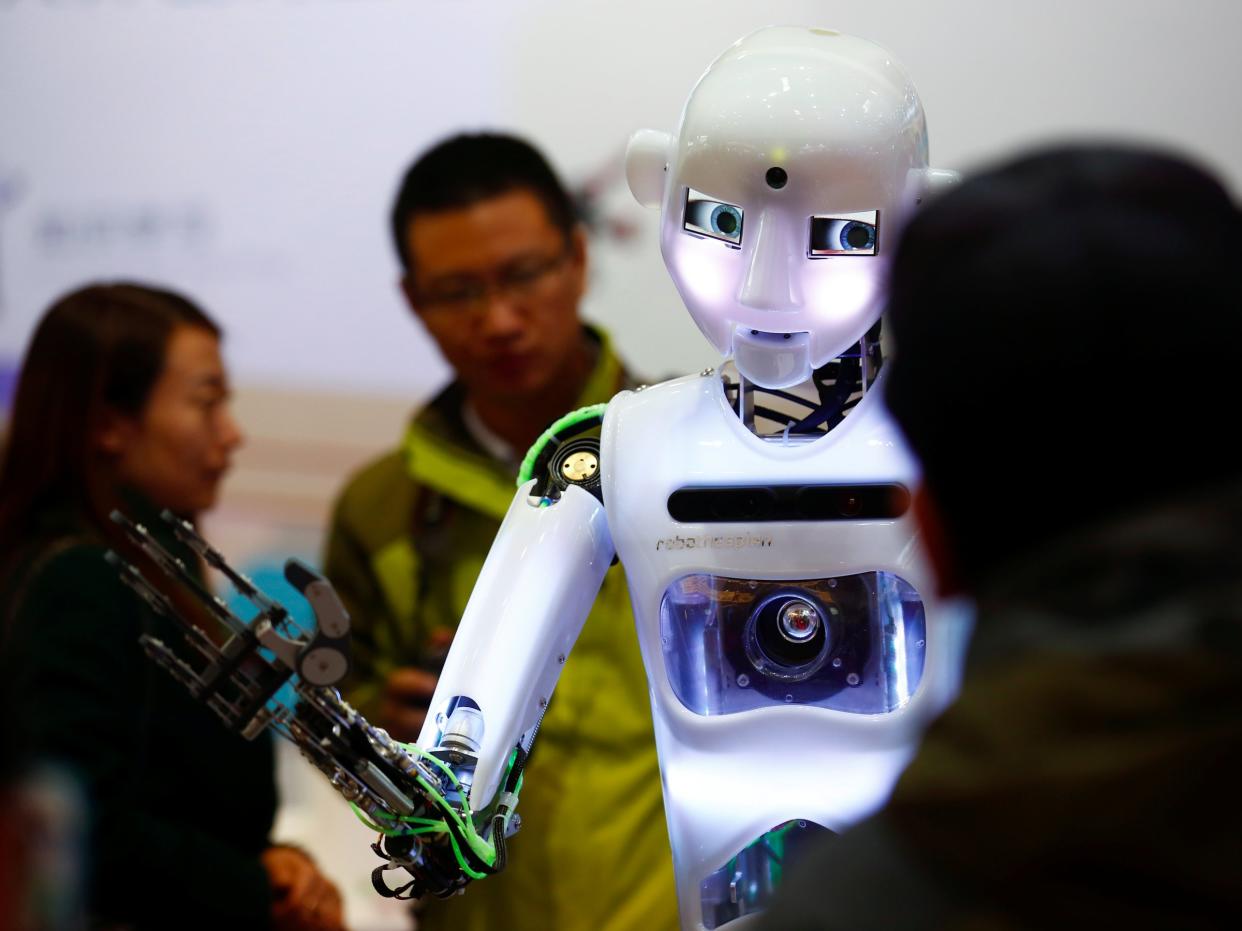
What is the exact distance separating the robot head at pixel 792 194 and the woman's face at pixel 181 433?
0.87 m

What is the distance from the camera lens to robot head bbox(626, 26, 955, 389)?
48.8 inches

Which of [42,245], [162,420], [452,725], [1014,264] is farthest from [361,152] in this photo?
[1014,264]

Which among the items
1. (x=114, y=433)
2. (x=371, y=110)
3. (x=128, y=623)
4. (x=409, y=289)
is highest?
(x=371, y=110)

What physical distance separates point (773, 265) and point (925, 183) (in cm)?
15

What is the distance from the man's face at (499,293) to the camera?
194 cm

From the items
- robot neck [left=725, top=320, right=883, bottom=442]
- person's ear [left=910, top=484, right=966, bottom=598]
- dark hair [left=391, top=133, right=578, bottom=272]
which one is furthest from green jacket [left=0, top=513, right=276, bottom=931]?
person's ear [left=910, top=484, right=966, bottom=598]

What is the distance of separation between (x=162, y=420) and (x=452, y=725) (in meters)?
0.83

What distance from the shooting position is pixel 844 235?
4.16 ft

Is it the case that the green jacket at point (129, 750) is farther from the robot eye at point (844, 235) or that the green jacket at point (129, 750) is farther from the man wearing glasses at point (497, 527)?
the robot eye at point (844, 235)

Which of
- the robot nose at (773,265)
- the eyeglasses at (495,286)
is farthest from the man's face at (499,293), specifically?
the robot nose at (773,265)

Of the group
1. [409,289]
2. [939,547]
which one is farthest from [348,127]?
[939,547]

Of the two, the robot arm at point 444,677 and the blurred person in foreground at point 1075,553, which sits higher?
the blurred person in foreground at point 1075,553

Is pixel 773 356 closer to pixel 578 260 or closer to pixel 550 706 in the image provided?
pixel 550 706

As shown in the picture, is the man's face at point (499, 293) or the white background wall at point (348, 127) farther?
the white background wall at point (348, 127)
